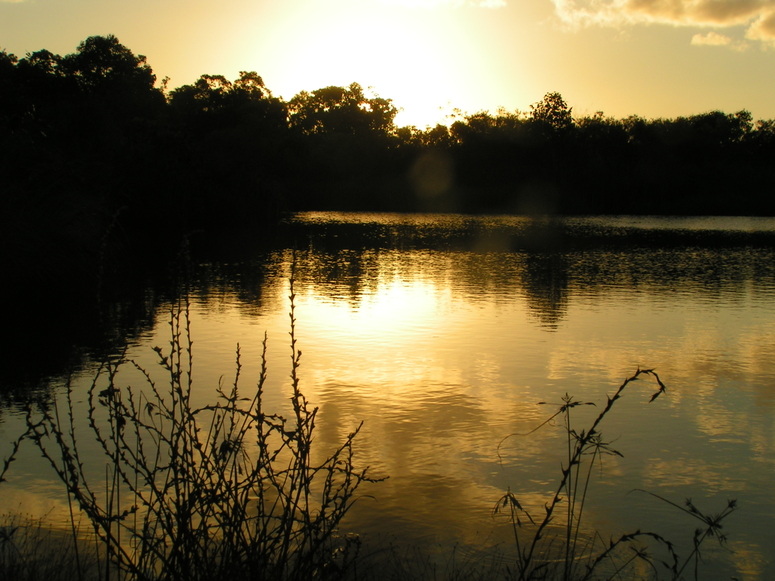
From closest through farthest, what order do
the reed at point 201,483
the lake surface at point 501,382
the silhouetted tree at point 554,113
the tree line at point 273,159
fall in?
the reed at point 201,483
the lake surface at point 501,382
the tree line at point 273,159
the silhouetted tree at point 554,113

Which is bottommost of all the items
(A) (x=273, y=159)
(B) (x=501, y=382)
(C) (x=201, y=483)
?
(B) (x=501, y=382)

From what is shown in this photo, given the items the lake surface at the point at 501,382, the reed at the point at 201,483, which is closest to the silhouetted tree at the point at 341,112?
the lake surface at the point at 501,382

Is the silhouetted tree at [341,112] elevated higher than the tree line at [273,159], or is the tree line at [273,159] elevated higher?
the silhouetted tree at [341,112]

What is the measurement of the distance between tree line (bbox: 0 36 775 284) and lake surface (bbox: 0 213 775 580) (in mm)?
3838

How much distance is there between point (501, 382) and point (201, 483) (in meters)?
6.04

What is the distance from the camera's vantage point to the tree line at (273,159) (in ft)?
57.3

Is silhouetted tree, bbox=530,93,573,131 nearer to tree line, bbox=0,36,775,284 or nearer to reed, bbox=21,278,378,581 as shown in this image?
tree line, bbox=0,36,775,284

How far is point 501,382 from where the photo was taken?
8.48 metres

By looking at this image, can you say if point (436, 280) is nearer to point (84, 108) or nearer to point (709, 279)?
point (709, 279)

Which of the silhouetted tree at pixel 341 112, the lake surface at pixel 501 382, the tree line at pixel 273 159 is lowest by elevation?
the lake surface at pixel 501 382

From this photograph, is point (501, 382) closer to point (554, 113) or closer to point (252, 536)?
point (252, 536)

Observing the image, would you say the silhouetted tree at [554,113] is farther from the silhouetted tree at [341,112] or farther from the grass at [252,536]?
the grass at [252,536]

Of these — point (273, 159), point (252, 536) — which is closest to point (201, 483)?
point (252, 536)

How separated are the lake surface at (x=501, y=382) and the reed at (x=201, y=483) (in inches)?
14.6
